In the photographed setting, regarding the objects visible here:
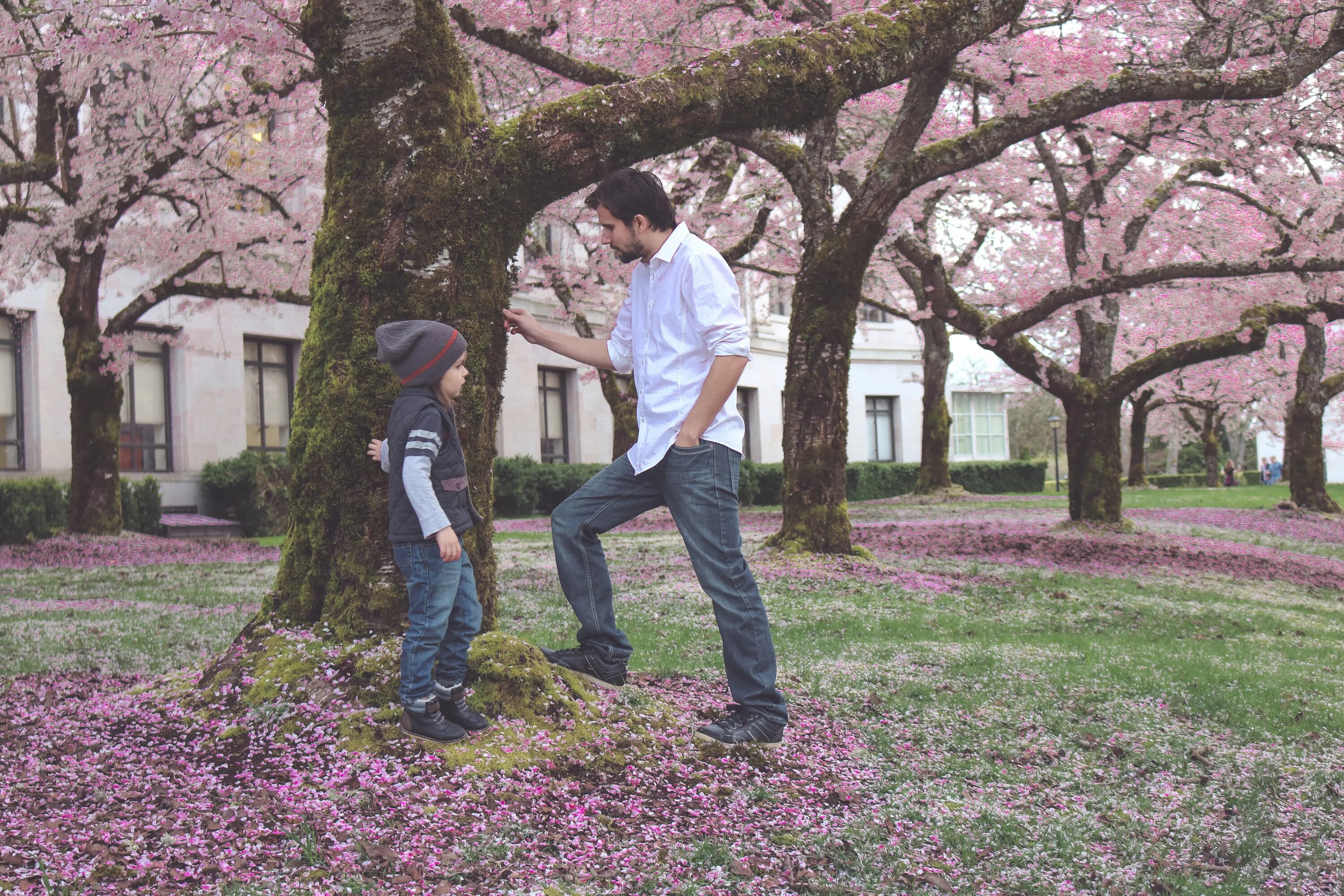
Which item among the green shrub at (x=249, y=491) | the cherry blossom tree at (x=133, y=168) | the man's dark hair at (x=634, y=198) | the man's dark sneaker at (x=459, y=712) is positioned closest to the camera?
the man's dark sneaker at (x=459, y=712)

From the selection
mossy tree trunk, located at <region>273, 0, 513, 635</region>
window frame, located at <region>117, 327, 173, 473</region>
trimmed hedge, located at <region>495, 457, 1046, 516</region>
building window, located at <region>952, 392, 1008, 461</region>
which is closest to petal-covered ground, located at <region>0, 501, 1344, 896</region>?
mossy tree trunk, located at <region>273, 0, 513, 635</region>

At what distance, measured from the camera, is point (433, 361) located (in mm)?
3924

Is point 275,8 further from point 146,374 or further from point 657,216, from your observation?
point 146,374

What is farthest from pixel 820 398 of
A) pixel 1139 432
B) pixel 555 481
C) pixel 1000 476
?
pixel 1000 476

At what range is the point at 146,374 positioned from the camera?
22516 millimetres

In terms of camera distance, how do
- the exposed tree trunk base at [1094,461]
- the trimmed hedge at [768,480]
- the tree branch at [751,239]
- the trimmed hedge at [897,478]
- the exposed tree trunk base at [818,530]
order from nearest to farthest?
the exposed tree trunk base at [818,530], the exposed tree trunk base at [1094,461], the tree branch at [751,239], the trimmed hedge at [768,480], the trimmed hedge at [897,478]

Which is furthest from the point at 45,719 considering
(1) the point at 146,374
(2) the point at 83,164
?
(1) the point at 146,374

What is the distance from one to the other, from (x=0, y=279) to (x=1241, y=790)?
66.3ft

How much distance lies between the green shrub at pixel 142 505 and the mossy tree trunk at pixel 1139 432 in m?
30.3

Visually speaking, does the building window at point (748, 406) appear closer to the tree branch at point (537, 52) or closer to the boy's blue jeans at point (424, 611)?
the tree branch at point (537, 52)

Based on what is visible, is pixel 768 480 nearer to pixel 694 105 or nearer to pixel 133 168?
pixel 133 168

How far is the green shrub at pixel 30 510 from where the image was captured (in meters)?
16.5

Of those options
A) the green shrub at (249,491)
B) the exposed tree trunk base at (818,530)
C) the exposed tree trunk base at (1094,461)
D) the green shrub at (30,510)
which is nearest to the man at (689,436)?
the exposed tree trunk base at (818,530)

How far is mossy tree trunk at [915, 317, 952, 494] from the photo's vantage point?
1070 inches
